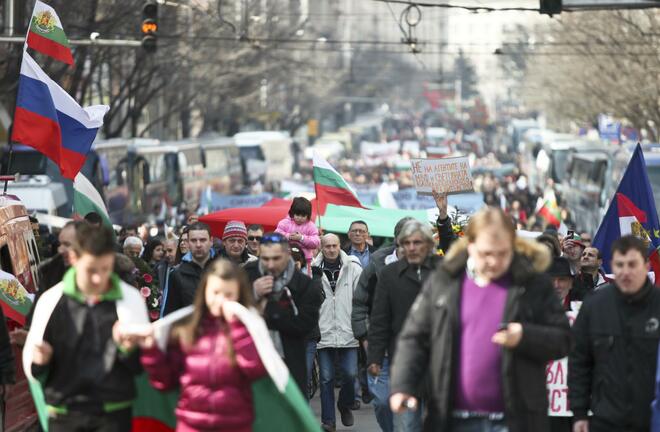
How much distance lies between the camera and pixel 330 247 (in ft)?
43.3

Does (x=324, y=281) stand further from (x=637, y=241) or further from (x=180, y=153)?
(x=180, y=153)

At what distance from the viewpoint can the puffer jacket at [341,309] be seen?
1323cm

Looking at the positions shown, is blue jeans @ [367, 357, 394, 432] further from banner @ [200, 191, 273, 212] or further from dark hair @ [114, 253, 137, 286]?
banner @ [200, 191, 273, 212]

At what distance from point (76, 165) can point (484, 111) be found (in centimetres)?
15699

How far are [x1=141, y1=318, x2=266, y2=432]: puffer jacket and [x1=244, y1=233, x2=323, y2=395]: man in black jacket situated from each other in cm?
177

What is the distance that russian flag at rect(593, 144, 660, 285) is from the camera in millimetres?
13469

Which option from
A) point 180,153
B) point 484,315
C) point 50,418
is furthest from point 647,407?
point 180,153

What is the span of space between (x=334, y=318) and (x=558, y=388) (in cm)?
344

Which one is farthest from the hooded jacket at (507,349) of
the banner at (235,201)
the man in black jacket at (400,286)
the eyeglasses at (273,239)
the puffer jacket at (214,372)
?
the banner at (235,201)

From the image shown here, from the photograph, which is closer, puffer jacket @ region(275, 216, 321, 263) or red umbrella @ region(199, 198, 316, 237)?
puffer jacket @ region(275, 216, 321, 263)

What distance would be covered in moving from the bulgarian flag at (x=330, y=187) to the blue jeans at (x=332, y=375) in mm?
3599

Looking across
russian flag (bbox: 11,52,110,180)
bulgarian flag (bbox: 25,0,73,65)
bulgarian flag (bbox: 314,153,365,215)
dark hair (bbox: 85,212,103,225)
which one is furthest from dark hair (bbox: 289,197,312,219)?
bulgarian flag (bbox: 25,0,73,65)

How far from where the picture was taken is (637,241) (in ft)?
26.9

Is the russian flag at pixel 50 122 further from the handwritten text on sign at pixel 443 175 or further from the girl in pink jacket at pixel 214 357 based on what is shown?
the girl in pink jacket at pixel 214 357
